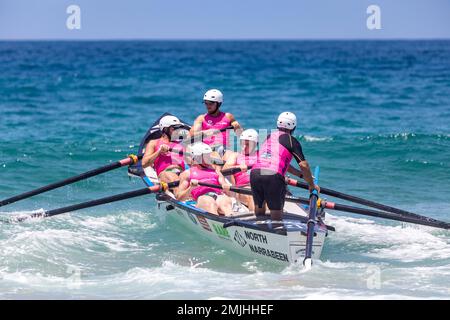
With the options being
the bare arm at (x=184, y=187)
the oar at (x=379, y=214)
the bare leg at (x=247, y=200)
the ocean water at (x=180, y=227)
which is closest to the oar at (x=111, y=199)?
the bare arm at (x=184, y=187)

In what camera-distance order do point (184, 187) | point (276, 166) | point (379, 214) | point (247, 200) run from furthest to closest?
point (247, 200), point (184, 187), point (379, 214), point (276, 166)

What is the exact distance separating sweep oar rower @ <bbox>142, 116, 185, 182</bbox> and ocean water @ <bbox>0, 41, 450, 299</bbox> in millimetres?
977

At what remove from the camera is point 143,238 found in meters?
14.9

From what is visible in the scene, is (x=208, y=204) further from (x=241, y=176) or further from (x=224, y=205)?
(x=241, y=176)

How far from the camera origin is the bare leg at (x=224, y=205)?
1353 centimetres

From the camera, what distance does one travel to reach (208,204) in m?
13.7

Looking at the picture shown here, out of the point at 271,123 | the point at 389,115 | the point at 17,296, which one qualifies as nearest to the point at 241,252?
the point at 17,296

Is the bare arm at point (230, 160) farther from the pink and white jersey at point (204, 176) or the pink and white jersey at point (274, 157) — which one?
the pink and white jersey at point (274, 157)

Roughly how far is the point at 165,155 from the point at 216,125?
1262 mm

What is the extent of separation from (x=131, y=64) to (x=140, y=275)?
56.9 metres

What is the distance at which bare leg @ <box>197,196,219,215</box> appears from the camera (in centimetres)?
1362

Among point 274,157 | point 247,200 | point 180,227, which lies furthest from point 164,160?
point 274,157

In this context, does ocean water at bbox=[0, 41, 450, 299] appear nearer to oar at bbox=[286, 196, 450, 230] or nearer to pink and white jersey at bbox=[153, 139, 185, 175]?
oar at bbox=[286, 196, 450, 230]
